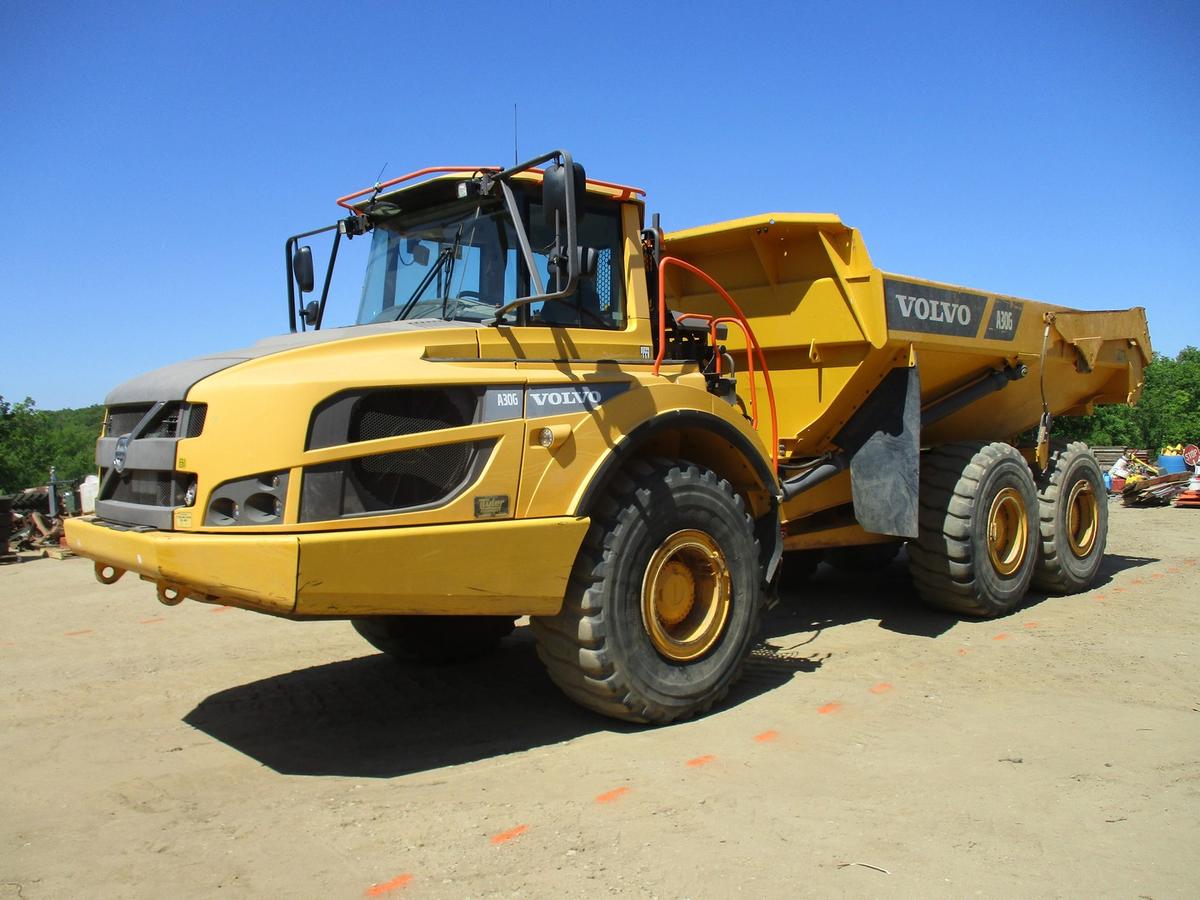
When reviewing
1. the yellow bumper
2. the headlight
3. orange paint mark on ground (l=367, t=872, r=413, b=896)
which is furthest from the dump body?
orange paint mark on ground (l=367, t=872, r=413, b=896)

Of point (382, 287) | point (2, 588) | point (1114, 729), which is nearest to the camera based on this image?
point (1114, 729)

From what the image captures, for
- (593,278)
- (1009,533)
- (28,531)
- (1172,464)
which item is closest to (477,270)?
(593,278)

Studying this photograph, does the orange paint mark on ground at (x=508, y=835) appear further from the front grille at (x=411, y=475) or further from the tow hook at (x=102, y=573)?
the tow hook at (x=102, y=573)

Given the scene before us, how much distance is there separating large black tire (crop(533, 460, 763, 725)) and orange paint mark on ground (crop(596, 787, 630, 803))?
67 centimetres

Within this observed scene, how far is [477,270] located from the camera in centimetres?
486

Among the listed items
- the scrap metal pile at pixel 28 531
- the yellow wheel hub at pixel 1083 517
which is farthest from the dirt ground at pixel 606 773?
the scrap metal pile at pixel 28 531

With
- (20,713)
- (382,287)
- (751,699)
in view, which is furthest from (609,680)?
(20,713)

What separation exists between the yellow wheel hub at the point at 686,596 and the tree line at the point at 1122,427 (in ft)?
102

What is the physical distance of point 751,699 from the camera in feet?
17.6

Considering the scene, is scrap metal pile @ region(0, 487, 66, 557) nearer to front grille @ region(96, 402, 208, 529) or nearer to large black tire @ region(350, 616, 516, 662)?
large black tire @ region(350, 616, 516, 662)

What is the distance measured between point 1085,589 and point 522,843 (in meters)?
6.96

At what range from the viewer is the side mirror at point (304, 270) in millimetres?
5797

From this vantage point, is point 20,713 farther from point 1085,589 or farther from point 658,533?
point 1085,589

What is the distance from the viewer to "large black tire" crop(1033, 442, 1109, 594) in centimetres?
828
